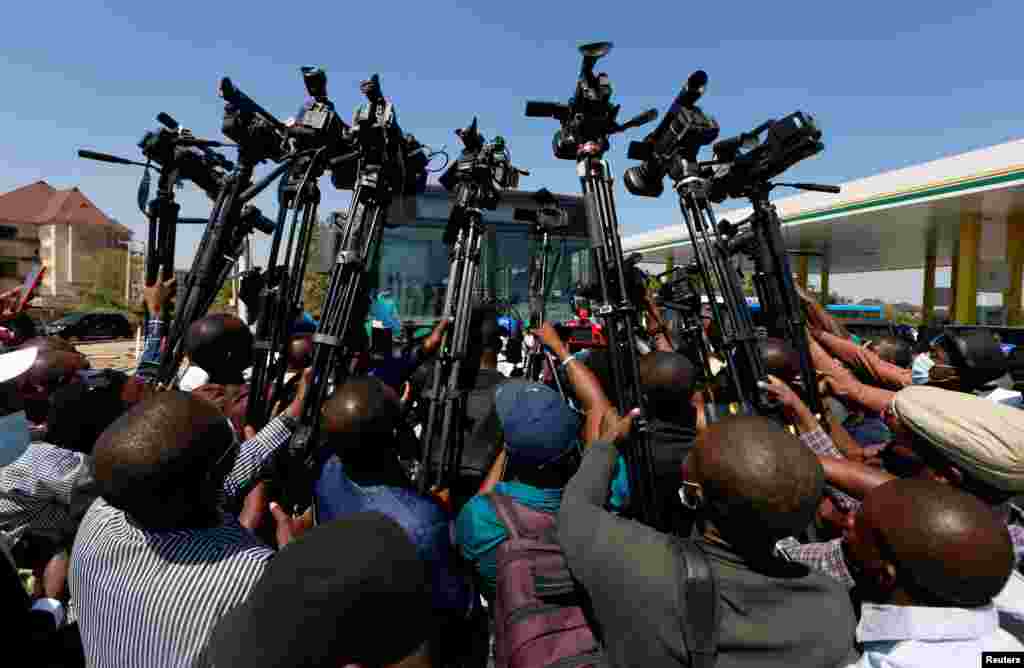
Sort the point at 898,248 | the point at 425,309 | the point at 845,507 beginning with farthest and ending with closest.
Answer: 1. the point at 898,248
2. the point at 425,309
3. the point at 845,507

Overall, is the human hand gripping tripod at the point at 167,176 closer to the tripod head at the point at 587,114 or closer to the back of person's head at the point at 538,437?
the tripod head at the point at 587,114

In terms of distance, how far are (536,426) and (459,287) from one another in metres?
1.24

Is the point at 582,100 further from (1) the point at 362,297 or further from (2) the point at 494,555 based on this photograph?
(2) the point at 494,555

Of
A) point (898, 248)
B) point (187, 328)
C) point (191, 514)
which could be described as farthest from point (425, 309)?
point (898, 248)

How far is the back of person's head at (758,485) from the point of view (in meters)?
1.19

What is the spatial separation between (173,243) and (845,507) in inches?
139

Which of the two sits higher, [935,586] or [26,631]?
[935,586]

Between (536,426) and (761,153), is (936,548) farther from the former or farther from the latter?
(761,153)

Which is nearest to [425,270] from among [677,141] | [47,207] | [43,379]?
[43,379]

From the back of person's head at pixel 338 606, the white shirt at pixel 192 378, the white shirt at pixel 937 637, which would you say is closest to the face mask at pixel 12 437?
the white shirt at pixel 192 378

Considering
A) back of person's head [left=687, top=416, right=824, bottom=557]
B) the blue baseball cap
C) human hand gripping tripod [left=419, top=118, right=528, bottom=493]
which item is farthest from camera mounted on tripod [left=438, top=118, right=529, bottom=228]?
back of person's head [left=687, top=416, right=824, bottom=557]

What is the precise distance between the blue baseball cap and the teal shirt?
4.4 inches

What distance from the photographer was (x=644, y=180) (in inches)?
114

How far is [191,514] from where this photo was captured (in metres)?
1.31
